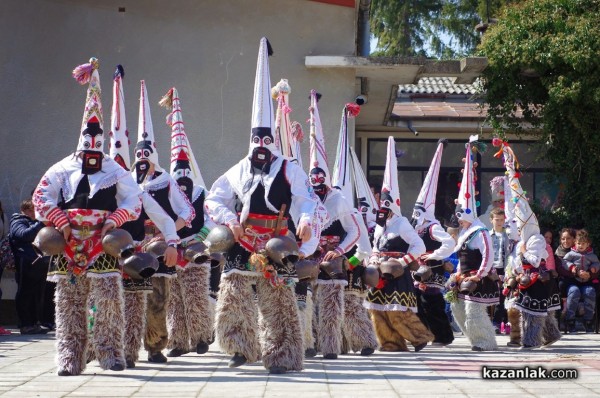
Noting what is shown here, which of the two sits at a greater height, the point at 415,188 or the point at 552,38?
the point at 552,38

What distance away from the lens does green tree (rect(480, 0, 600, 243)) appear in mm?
20484

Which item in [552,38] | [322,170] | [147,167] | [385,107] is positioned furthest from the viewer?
[385,107]

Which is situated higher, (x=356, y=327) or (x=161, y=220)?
(x=161, y=220)

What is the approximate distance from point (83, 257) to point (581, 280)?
10.8 metres

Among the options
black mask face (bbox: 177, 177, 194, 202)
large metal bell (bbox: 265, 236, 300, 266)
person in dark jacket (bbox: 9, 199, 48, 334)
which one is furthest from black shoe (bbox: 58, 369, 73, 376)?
person in dark jacket (bbox: 9, 199, 48, 334)

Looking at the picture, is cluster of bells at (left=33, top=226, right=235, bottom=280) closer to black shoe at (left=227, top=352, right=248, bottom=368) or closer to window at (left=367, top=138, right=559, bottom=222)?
black shoe at (left=227, top=352, right=248, bottom=368)

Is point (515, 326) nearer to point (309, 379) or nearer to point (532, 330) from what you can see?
point (532, 330)

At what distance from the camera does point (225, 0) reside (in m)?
19.9

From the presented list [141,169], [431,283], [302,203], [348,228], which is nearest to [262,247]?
[302,203]

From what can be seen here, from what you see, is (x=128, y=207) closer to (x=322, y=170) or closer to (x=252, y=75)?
(x=322, y=170)

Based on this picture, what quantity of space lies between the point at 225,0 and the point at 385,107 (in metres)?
4.42

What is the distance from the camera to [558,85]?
67.9 feet

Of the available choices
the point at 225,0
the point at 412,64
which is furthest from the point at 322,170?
the point at 225,0

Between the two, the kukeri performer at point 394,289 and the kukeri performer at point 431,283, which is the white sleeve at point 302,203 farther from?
the kukeri performer at point 431,283
